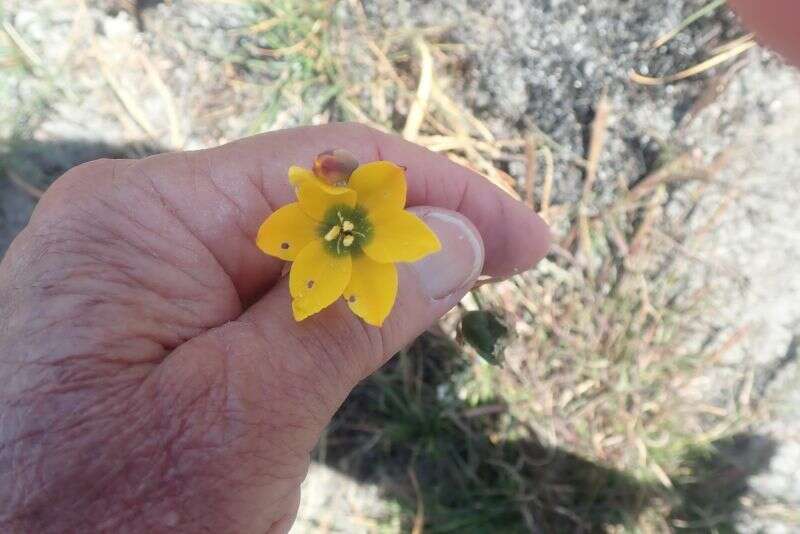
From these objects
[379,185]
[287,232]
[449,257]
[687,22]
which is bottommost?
[449,257]

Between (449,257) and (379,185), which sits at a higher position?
(379,185)

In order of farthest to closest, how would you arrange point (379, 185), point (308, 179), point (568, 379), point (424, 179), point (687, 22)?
point (568, 379) < point (687, 22) < point (424, 179) < point (379, 185) < point (308, 179)

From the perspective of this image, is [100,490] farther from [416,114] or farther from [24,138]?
[24,138]

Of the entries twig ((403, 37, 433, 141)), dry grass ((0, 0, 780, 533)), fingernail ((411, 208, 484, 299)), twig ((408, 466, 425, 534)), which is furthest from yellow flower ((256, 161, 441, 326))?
twig ((408, 466, 425, 534))

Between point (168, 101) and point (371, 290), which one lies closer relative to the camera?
point (371, 290)

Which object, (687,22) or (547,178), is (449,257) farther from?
(687,22)

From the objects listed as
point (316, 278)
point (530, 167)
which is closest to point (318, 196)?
point (316, 278)

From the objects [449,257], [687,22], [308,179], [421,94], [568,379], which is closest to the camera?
[308,179]

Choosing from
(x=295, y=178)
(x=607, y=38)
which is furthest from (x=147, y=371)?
(x=607, y=38)

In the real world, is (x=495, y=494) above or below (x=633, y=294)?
below
